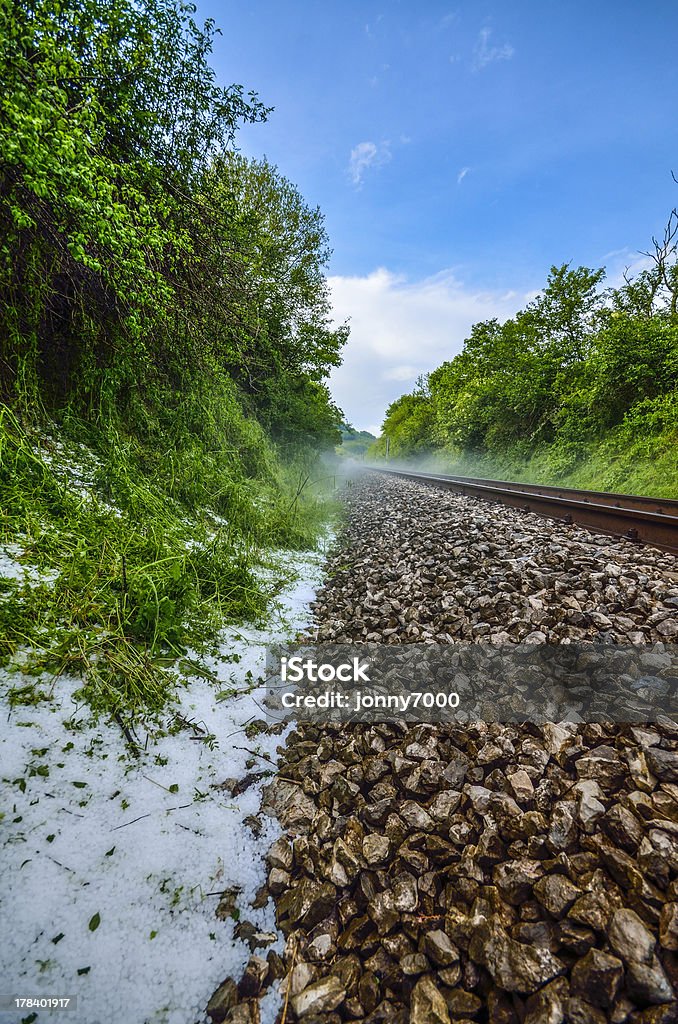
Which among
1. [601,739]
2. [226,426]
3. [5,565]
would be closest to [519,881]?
[601,739]

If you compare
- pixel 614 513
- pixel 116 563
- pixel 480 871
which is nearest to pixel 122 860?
pixel 480 871

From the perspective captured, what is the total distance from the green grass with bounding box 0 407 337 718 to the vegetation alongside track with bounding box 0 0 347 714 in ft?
0.05

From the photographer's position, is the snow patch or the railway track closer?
the snow patch

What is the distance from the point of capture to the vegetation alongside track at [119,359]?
228cm

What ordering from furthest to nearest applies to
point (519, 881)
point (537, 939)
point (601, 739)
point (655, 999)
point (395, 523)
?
point (395, 523) → point (601, 739) → point (519, 881) → point (537, 939) → point (655, 999)

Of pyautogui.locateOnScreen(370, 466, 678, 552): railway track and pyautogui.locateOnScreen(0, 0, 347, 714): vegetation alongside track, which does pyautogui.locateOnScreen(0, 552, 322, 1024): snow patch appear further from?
pyautogui.locateOnScreen(370, 466, 678, 552): railway track

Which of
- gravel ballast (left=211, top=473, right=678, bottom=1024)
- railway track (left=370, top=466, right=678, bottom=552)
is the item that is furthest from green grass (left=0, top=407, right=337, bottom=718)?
railway track (left=370, top=466, right=678, bottom=552)

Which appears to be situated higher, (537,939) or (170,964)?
(537,939)

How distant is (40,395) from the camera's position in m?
3.82

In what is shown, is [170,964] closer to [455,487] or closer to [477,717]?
[477,717]

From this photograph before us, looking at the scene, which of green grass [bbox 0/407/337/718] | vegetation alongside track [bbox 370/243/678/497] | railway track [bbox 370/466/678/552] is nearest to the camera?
green grass [bbox 0/407/337/718]

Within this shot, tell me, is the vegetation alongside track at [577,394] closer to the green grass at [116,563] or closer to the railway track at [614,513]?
the railway track at [614,513]

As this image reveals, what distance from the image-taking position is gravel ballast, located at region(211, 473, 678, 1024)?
3.35 feet

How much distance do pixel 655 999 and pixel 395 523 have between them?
6.15 meters
